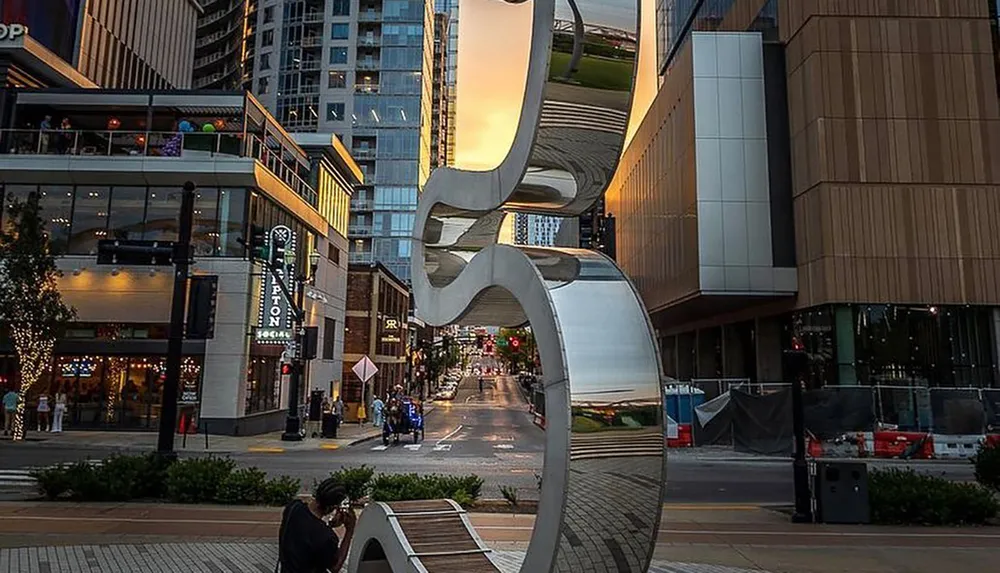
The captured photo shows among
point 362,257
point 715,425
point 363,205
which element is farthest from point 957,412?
point 362,257

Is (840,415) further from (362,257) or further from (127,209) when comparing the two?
(362,257)

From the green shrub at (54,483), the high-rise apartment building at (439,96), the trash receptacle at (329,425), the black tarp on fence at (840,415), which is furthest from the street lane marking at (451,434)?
the high-rise apartment building at (439,96)

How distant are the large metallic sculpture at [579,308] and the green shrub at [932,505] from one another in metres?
8.30

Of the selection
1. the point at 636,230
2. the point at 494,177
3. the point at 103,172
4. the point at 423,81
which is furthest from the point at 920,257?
the point at 423,81

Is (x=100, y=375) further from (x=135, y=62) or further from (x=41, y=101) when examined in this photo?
(x=135, y=62)

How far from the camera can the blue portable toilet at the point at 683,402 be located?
25.8 m

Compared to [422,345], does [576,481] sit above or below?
below

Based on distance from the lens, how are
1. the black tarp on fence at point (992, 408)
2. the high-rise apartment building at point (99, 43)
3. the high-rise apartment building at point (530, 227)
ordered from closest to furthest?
1. the high-rise apartment building at point (530, 227)
2. the black tarp on fence at point (992, 408)
3. the high-rise apartment building at point (99, 43)

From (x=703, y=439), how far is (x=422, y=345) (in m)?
55.5

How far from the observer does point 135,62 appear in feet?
136

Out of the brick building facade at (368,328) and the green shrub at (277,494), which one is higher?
the brick building facade at (368,328)

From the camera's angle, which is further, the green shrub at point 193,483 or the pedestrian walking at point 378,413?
the pedestrian walking at point 378,413

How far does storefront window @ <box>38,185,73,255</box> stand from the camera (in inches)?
1113

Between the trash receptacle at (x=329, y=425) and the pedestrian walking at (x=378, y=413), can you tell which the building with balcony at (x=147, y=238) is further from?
the pedestrian walking at (x=378, y=413)
